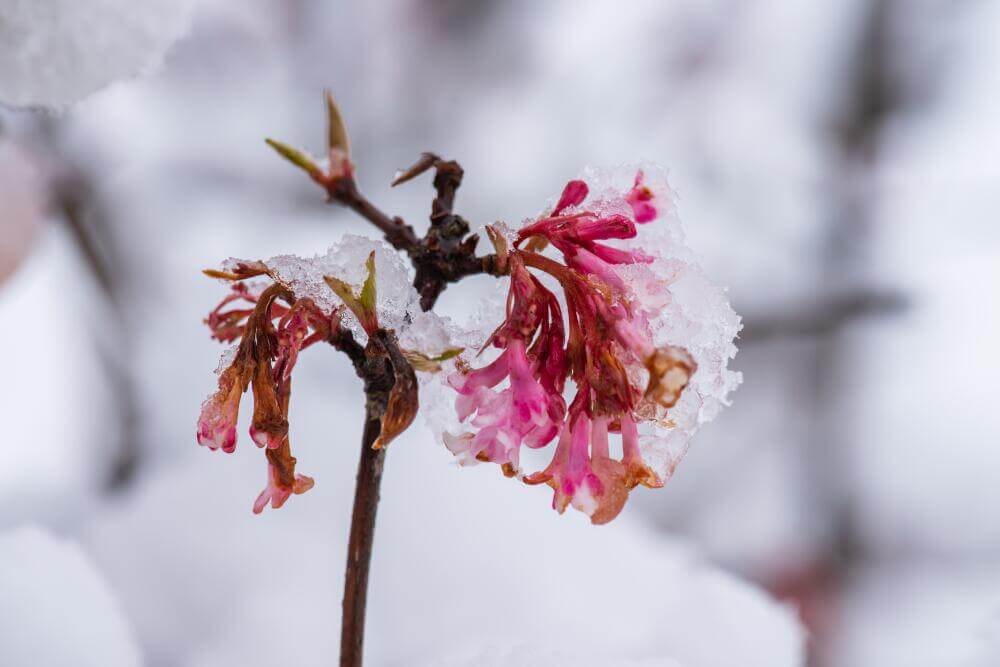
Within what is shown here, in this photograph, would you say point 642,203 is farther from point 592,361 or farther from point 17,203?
point 17,203

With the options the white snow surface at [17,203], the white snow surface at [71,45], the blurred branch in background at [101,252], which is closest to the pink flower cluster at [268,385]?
the white snow surface at [71,45]

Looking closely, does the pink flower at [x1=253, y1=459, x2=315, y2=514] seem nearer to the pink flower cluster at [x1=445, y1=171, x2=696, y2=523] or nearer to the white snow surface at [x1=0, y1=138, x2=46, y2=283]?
the pink flower cluster at [x1=445, y1=171, x2=696, y2=523]

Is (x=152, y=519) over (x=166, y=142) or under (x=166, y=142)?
under

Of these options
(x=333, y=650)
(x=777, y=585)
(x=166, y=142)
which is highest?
(x=166, y=142)

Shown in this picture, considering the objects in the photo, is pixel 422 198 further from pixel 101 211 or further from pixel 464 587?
pixel 464 587

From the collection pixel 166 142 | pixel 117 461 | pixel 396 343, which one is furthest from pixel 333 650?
pixel 166 142

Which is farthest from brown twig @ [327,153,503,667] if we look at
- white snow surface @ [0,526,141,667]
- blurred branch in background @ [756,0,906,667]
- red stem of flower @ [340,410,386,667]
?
blurred branch in background @ [756,0,906,667]
